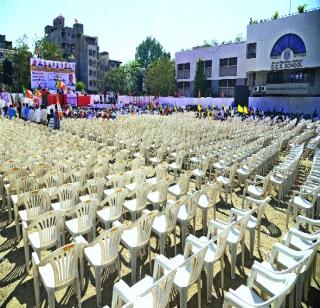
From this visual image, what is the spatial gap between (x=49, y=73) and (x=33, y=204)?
1248 inches

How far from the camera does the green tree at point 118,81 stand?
7244cm

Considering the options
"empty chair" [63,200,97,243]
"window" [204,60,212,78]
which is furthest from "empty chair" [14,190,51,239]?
"window" [204,60,212,78]

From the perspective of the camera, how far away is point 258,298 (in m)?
3.57

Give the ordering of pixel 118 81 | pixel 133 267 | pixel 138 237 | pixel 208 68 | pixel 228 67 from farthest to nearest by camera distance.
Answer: pixel 118 81 < pixel 208 68 < pixel 228 67 < pixel 138 237 < pixel 133 267

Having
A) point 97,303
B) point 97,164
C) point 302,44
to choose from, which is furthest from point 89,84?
point 97,303

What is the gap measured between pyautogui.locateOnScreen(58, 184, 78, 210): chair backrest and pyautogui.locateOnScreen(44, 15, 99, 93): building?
269 ft

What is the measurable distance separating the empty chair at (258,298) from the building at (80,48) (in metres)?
85.4

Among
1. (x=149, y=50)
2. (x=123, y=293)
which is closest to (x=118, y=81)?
(x=149, y=50)

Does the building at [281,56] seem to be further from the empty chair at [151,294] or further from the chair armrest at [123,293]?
the chair armrest at [123,293]

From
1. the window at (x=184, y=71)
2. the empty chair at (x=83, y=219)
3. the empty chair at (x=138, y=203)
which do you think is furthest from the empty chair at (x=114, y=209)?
the window at (x=184, y=71)

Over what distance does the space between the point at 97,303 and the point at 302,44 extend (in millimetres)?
38723

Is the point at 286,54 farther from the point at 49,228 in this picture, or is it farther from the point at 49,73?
the point at 49,228

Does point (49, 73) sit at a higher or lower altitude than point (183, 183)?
higher

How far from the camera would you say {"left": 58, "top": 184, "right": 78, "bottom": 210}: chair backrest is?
246 inches
